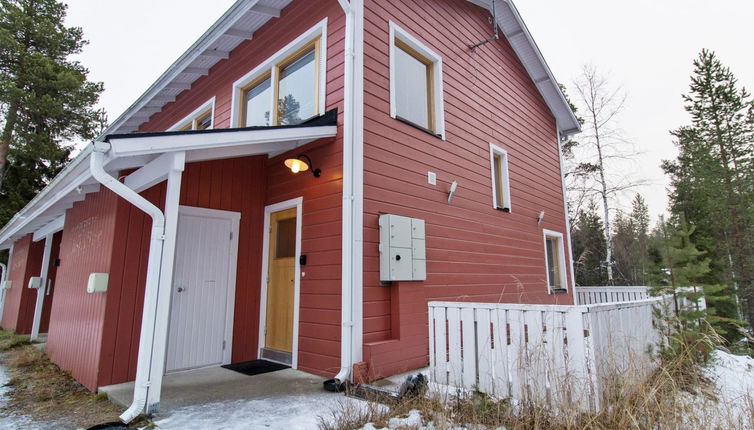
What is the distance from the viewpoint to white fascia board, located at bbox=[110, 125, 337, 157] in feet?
9.52

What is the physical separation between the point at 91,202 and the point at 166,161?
2.22 m

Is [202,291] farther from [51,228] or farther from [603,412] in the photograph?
[51,228]

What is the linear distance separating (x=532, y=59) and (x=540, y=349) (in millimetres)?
7456

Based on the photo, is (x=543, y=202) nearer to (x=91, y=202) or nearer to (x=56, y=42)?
(x=91, y=202)

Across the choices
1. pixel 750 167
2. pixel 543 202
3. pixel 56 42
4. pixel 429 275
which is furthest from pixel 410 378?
pixel 56 42

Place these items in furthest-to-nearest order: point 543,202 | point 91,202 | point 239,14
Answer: point 543,202, point 239,14, point 91,202

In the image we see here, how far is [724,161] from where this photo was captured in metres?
12.6

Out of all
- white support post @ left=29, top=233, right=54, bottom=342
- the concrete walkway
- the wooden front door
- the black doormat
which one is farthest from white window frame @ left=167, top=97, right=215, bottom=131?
the concrete walkway

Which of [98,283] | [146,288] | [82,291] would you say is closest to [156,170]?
[146,288]

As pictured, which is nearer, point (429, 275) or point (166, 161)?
point (166, 161)

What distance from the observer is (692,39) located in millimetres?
14414

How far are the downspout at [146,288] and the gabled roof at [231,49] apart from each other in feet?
11.0

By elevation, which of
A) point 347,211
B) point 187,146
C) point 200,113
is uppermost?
point 200,113

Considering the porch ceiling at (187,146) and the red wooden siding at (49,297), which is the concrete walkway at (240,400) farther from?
the red wooden siding at (49,297)
